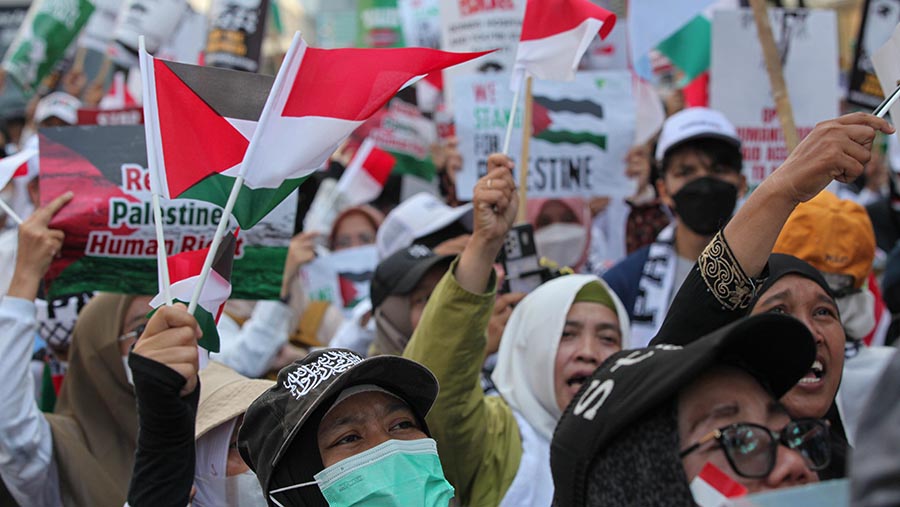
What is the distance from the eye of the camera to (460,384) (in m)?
2.89

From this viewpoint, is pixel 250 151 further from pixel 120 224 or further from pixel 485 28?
pixel 485 28

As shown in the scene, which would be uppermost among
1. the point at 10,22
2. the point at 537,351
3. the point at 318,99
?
the point at 10,22

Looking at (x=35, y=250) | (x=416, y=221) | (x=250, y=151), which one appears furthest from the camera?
(x=416, y=221)

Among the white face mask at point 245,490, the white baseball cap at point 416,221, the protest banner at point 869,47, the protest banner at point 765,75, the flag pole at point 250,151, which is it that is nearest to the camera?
the flag pole at point 250,151

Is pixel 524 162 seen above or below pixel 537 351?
above

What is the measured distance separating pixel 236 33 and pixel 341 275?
63.0 inches

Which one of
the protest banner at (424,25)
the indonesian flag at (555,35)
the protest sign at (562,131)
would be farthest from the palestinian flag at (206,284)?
the protest banner at (424,25)

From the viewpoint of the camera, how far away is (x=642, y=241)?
5527mm

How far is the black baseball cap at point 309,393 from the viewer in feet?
7.45

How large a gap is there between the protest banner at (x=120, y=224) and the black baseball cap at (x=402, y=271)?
0.50 metres

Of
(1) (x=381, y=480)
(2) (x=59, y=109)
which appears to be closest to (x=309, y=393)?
(1) (x=381, y=480)

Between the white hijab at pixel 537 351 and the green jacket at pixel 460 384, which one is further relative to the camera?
the white hijab at pixel 537 351

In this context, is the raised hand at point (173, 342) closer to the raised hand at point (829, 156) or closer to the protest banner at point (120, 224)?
the protest banner at point (120, 224)

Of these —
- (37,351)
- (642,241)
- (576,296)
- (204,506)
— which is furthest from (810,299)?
(37,351)
